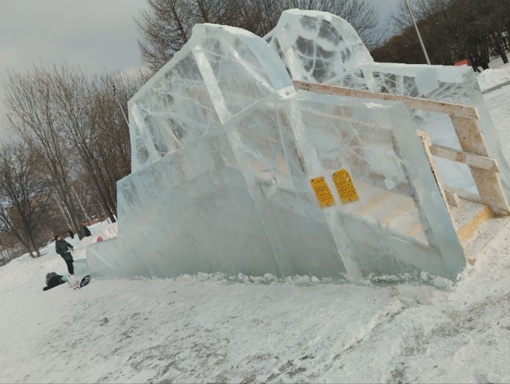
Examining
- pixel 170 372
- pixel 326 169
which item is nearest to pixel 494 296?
pixel 326 169

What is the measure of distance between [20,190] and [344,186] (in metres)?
30.6

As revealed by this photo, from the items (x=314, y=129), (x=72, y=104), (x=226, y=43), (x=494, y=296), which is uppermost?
(x=72, y=104)

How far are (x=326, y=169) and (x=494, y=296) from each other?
178 centimetres

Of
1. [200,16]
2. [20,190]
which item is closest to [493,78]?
[200,16]

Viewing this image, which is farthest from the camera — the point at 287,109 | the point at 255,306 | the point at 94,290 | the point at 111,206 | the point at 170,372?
the point at 111,206

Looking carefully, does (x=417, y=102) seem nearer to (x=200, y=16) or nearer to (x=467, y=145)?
(x=467, y=145)

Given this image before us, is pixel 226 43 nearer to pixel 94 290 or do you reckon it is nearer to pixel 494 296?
pixel 494 296

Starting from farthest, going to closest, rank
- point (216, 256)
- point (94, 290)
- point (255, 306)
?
1. point (94, 290)
2. point (216, 256)
3. point (255, 306)

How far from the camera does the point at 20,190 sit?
2950 centimetres

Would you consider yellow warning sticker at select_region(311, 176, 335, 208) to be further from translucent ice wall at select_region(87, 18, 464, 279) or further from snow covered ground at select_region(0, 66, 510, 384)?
snow covered ground at select_region(0, 66, 510, 384)

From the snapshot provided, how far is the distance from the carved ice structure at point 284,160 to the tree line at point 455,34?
28.9 meters

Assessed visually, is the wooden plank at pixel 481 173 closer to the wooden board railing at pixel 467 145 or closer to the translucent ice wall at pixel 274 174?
the wooden board railing at pixel 467 145

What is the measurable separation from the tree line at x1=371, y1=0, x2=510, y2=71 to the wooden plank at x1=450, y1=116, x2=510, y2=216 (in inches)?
1197

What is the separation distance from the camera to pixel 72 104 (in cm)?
2602
